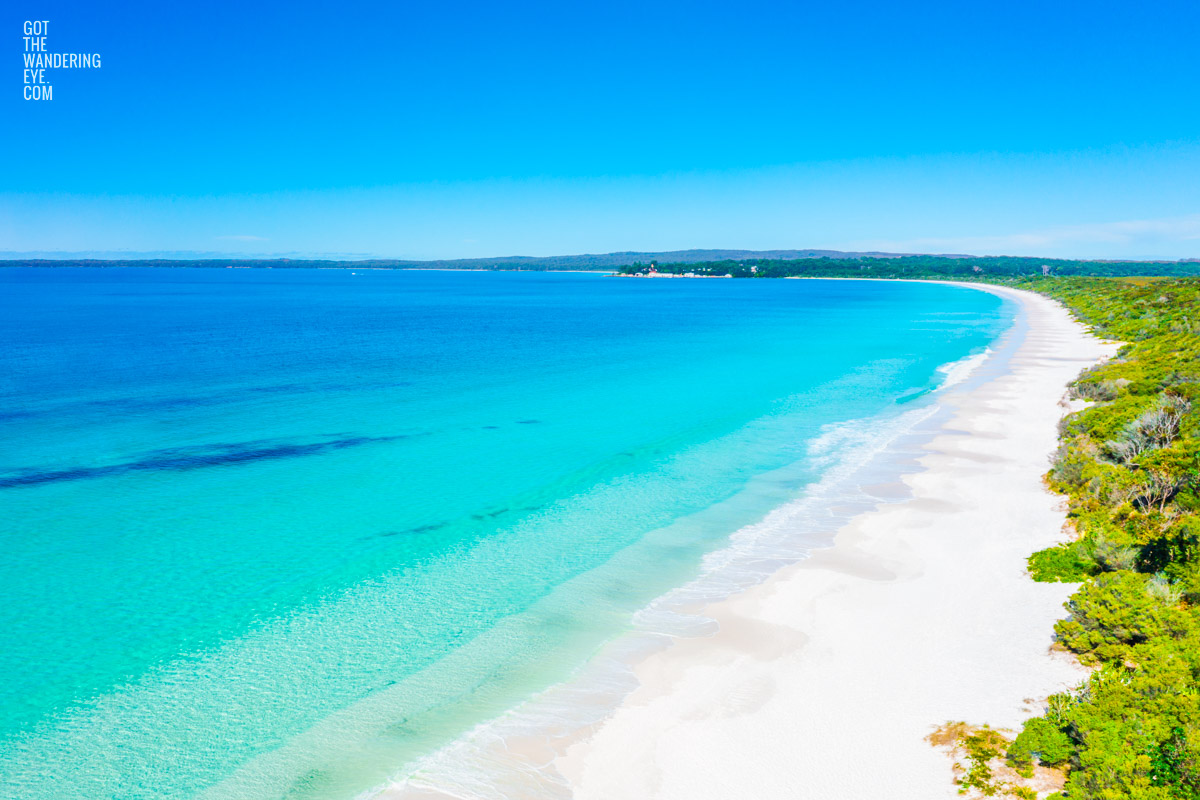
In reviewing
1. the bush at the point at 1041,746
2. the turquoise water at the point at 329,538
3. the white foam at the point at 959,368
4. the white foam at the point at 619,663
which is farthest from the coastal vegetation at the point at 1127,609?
the white foam at the point at 959,368

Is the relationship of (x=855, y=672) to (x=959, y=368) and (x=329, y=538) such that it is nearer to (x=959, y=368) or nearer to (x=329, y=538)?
(x=329, y=538)

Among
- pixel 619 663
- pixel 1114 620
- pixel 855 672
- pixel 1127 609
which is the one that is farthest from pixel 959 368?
pixel 619 663

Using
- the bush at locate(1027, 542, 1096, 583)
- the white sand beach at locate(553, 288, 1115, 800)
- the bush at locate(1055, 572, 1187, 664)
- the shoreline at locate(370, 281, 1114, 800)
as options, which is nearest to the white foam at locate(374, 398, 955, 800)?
the shoreline at locate(370, 281, 1114, 800)

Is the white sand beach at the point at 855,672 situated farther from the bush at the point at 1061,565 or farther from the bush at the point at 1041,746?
the bush at the point at 1041,746

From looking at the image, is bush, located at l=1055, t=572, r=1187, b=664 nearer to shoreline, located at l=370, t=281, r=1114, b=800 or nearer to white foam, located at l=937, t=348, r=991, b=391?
shoreline, located at l=370, t=281, r=1114, b=800

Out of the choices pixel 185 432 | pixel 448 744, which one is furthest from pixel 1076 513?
pixel 185 432

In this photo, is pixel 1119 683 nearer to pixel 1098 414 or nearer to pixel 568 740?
pixel 568 740
